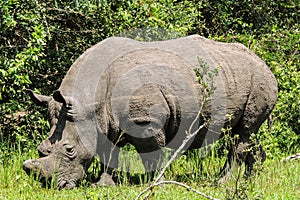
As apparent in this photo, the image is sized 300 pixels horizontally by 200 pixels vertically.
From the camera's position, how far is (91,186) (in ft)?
26.3

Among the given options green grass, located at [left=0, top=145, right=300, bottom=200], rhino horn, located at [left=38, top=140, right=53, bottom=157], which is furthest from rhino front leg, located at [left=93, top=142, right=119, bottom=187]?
rhino horn, located at [left=38, top=140, right=53, bottom=157]

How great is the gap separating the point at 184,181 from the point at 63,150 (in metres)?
1.69

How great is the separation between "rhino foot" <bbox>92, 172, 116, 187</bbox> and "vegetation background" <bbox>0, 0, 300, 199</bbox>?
1164 millimetres

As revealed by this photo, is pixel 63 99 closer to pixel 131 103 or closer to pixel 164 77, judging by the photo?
pixel 131 103

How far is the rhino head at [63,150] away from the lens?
24.9 ft

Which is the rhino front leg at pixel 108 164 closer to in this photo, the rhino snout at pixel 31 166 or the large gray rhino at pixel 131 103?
the large gray rhino at pixel 131 103

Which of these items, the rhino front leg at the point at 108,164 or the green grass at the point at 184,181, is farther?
the rhino front leg at the point at 108,164

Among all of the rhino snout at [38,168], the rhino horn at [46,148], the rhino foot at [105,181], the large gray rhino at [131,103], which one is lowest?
the rhino foot at [105,181]

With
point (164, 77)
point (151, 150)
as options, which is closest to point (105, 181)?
point (151, 150)

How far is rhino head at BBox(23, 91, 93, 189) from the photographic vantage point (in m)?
7.60

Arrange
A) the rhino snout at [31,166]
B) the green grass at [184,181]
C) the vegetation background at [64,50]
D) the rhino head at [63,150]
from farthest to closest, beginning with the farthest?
the vegetation background at [64,50]
the rhino head at [63,150]
the rhino snout at [31,166]
the green grass at [184,181]

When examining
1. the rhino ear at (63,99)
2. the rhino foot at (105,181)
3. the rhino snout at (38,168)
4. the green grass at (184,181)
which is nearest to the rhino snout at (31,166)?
the rhino snout at (38,168)

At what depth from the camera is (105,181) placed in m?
8.09

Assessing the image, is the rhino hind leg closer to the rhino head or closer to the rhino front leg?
the rhino front leg
